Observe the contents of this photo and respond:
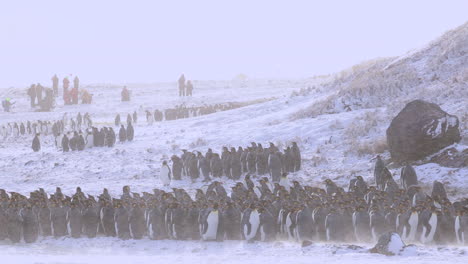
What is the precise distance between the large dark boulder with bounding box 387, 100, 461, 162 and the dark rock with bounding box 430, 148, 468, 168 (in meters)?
0.41

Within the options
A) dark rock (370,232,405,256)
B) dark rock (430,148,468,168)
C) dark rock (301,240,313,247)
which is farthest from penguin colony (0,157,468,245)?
dark rock (430,148,468,168)

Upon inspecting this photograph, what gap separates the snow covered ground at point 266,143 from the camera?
12319mm

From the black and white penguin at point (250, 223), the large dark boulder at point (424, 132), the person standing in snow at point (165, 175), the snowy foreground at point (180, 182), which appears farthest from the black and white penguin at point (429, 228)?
the person standing in snow at point (165, 175)

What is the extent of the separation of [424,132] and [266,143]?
8.01 meters

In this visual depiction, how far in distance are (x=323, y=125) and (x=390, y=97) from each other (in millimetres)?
4622

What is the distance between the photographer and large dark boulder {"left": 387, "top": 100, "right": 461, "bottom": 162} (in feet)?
62.8

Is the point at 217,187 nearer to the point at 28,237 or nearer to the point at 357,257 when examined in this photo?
the point at 28,237

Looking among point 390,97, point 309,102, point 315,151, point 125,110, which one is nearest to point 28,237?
point 315,151

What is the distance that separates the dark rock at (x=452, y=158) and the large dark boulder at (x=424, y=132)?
414mm

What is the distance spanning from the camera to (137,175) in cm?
2241

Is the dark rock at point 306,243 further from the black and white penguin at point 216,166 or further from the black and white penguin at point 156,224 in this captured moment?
the black and white penguin at point 216,166

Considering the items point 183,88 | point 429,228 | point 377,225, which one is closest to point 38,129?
point 183,88

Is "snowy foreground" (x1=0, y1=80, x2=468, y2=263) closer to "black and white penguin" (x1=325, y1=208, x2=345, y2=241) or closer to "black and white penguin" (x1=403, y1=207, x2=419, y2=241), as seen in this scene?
"black and white penguin" (x1=325, y1=208, x2=345, y2=241)

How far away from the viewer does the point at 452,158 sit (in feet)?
60.1
